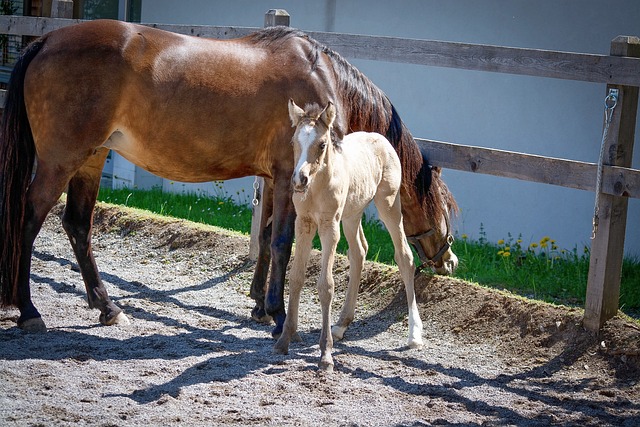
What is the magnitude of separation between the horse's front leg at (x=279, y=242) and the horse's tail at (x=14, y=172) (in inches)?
65.6

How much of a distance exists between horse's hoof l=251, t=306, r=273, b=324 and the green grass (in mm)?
1251

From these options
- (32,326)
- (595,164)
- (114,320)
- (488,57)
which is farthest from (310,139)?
(32,326)

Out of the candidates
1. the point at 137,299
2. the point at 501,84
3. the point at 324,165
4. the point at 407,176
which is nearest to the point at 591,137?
the point at 501,84

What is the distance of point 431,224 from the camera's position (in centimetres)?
655

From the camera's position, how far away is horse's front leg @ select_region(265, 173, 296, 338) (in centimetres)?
589

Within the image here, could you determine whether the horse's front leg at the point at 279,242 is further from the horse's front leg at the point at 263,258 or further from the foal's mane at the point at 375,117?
the foal's mane at the point at 375,117

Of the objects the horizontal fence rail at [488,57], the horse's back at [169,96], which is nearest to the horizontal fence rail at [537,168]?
the horizontal fence rail at [488,57]

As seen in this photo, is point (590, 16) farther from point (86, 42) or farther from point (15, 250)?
point (15, 250)

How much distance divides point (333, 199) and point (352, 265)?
0.94m

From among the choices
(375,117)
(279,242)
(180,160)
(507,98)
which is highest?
(507,98)

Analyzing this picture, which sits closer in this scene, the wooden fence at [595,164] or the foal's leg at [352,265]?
the wooden fence at [595,164]

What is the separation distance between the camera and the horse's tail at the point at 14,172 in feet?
18.7

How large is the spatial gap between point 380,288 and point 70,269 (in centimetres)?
275

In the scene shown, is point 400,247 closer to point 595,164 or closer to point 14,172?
point 595,164
